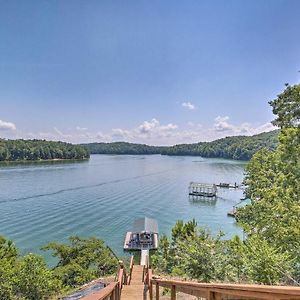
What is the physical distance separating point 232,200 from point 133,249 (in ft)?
96.5

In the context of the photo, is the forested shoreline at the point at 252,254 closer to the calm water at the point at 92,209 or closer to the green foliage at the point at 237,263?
the green foliage at the point at 237,263

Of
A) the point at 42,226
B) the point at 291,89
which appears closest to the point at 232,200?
the point at 42,226

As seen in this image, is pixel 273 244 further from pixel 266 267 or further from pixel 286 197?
pixel 266 267

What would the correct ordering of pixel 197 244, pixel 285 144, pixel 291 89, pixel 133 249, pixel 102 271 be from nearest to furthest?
pixel 197 244, pixel 285 144, pixel 291 89, pixel 102 271, pixel 133 249

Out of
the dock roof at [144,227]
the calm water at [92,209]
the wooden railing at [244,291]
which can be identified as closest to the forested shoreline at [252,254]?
the wooden railing at [244,291]

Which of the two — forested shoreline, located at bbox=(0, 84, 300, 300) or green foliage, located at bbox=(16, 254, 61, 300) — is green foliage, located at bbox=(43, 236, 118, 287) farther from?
green foliage, located at bbox=(16, 254, 61, 300)

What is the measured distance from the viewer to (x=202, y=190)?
5366 cm

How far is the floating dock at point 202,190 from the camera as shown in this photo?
5216 centimetres

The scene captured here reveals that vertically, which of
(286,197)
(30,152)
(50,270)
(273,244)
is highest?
(30,152)

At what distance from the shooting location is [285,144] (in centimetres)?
1280

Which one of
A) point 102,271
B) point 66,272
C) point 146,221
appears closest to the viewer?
point 66,272

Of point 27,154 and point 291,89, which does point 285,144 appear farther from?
point 27,154

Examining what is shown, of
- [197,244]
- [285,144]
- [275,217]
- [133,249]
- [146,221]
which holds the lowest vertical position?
[133,249]

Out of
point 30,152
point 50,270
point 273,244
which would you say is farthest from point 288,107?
point 30,152
